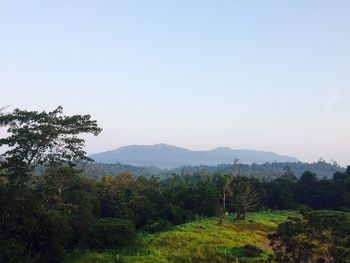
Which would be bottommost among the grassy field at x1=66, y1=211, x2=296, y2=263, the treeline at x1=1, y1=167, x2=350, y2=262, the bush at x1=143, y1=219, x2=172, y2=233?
the grassy field at x1=66, y1=211, x2=296, y2=263

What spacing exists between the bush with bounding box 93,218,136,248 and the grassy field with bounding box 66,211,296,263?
3.68 ft

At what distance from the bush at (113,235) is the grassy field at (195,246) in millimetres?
1121

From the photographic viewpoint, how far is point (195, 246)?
42.5 meters

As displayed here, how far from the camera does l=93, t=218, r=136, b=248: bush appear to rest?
43625 mm

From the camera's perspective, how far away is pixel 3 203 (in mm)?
31812

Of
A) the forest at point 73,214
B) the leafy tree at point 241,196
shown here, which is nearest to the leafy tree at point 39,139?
the forest at point 73,214

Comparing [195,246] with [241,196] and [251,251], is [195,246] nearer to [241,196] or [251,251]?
[251,251]

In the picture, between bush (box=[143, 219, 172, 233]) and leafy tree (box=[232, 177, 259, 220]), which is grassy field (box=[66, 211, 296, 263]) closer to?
bush (box=[143, 219, 172, 233])

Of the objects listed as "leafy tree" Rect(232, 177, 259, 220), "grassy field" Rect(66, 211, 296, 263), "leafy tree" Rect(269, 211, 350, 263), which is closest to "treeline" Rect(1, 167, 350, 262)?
"leafy tree" Rect(232, 177, 259, 220)

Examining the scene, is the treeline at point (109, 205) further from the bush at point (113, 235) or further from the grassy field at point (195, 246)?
the grassy field at point (195, 246)

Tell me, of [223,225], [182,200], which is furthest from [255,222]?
[182,200]

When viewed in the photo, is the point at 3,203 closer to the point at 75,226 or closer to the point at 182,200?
the point at 75,226

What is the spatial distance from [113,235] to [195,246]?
8.75 m

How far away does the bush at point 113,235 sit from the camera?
43.6 meters
